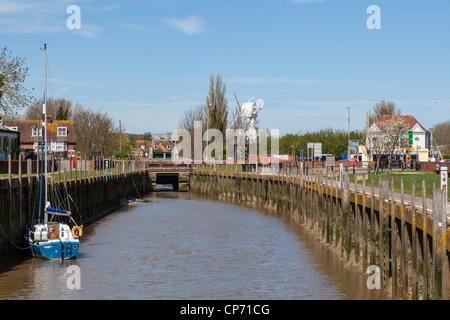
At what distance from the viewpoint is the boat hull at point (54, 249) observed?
2938 cm

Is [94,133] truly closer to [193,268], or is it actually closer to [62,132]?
[62,132]

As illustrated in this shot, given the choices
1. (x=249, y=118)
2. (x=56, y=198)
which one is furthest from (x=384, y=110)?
(x=56, y=198)

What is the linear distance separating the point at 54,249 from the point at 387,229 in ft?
51.3

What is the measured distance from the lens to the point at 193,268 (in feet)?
94.3

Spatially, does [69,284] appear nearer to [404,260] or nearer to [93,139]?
[404,260]

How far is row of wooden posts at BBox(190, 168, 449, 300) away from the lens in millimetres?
16750

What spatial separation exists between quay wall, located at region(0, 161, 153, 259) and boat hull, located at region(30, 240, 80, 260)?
92cm

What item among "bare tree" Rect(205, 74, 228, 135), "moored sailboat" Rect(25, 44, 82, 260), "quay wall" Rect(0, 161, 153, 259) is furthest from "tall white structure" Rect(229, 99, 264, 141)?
"moored sailboat" Rect(25, 44, 82, 260)

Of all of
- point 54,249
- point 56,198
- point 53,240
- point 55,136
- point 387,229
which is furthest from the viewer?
point 55,136

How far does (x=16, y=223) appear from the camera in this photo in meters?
30.0

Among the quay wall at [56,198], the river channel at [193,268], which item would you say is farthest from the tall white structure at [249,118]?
the river channel at [193,268]
